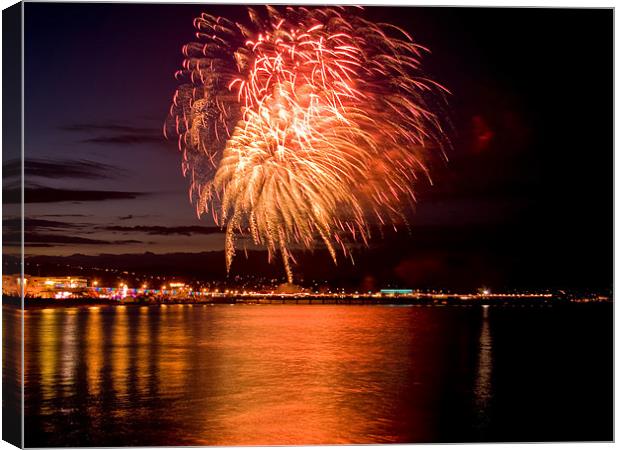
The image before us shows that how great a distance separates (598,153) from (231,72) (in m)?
8.89

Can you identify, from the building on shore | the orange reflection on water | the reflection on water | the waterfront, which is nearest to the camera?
the orange reflection on water

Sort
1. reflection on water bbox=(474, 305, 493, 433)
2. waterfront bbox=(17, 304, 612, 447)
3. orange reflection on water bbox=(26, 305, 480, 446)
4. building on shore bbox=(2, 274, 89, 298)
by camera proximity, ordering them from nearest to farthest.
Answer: orange reflection on water bbox=(26, 305, 480, 446) → waterfront bbox=(17, 304, 612, 447) → reflection on water bbox=(474, 305, 493, 433) → building on shore bbox=(2, 274, 89, 298)

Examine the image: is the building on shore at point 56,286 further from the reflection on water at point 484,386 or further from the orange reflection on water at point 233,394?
the reflection on water at point 484,386

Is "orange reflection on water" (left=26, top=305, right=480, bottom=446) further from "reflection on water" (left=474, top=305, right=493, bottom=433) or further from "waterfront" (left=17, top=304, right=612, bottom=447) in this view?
"reflection on water" (left=474, top=305, right=493, bottom=433)

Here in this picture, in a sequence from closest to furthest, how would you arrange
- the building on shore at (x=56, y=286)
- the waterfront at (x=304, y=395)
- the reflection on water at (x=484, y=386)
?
1. the waterfront at (x=304, y=395)
2. the reflection on water at (x=484, y=386)
3. the building on shore at (x=56, y=286)

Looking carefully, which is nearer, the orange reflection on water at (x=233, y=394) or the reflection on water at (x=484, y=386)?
the orange reflection on water at (x=233, y=394)

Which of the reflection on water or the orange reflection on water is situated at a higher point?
the orange reflection on water

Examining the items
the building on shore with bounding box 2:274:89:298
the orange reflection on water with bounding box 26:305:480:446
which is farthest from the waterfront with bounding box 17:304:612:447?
the building on shore with bounding box 2:274:89:298

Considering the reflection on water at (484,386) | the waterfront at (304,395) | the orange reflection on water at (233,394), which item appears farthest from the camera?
the reflection on water at (484,386)

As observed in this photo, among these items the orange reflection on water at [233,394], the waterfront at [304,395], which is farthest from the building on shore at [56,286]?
the waterfront at [304,395]

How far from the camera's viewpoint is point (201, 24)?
1855 cm

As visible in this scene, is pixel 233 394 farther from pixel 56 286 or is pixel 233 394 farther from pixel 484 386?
pixel 56 286

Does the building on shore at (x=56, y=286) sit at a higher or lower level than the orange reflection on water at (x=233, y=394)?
higher

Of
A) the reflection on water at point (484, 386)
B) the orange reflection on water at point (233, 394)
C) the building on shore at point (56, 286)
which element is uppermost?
the building on shore at point (56, 286)
